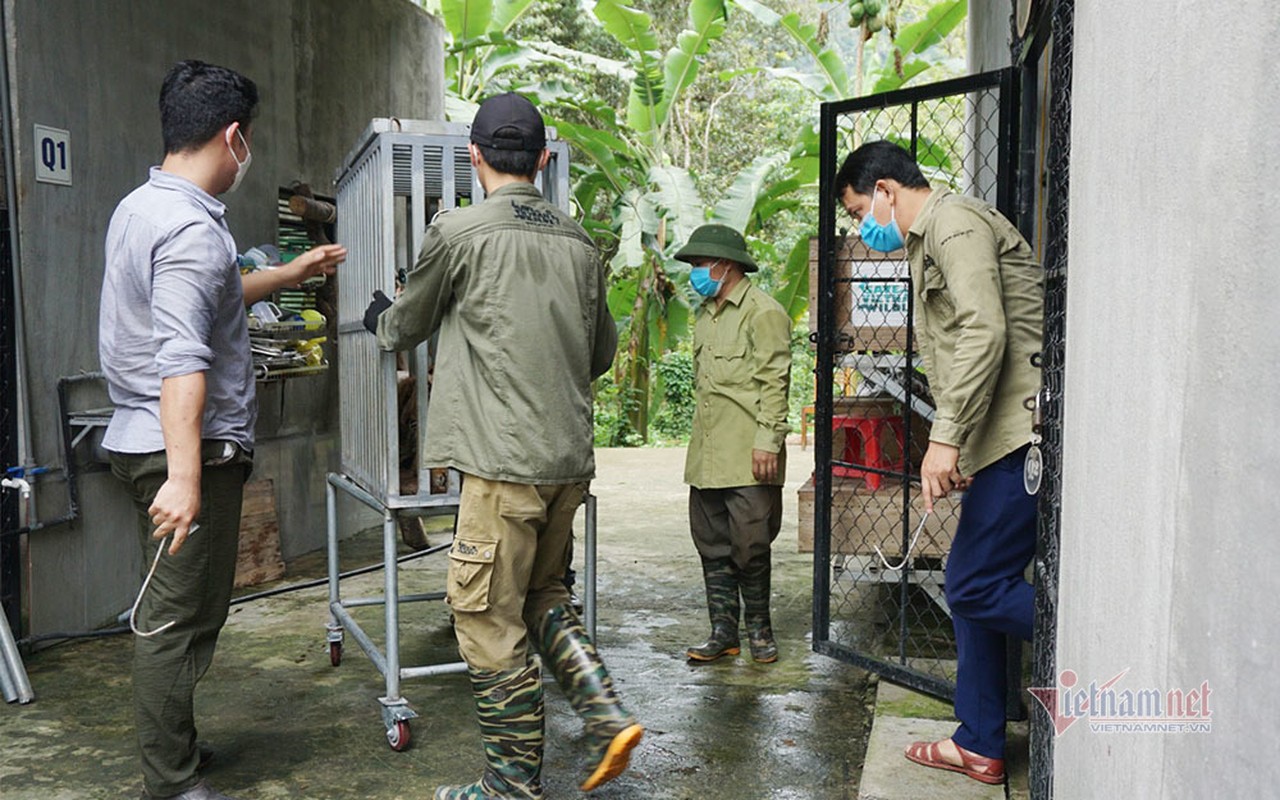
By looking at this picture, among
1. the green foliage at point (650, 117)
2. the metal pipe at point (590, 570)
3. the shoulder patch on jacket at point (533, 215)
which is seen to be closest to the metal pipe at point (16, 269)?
the metal pipe at point (590, 570)

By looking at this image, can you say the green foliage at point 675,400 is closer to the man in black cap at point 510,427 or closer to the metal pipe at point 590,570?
the metal pipe at point 590,570

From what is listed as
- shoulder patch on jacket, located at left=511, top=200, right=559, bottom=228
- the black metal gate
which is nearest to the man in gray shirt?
shoulder patch on jacket, located at left=511, top=200, right=559, bottom=228

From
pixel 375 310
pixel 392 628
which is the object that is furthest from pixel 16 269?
pixel 392 628

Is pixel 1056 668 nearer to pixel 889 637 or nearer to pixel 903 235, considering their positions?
pixel 903 235

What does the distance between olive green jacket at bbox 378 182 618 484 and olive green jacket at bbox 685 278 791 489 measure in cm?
145

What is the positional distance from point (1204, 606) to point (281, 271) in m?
2.89

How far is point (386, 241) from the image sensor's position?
3.66 meters

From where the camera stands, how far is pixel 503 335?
304 cm

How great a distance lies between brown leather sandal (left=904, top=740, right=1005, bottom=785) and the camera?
3240mm

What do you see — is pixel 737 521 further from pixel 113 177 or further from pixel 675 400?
pixel 675 400

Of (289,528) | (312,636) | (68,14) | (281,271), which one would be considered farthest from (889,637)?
(68,14)

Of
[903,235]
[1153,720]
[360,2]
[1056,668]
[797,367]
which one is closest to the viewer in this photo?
[1153,720]

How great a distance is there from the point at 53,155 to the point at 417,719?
2.69 metres

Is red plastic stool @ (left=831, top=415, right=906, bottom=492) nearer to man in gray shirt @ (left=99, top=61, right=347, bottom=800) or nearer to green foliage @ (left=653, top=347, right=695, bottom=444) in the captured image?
man in gray shirt @ (left=99, top=61, right=347, bottom=800)
